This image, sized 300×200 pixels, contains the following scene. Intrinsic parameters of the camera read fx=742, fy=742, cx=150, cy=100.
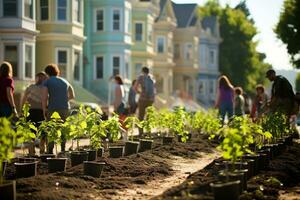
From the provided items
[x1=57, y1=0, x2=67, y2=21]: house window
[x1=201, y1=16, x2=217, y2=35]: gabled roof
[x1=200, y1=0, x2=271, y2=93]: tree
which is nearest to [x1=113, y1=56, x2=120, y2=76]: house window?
[x1=57, y1=0, x2=67, y2=21]: house window

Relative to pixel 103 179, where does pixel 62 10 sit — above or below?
above

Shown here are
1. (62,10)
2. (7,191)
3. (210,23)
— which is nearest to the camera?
(7,191)

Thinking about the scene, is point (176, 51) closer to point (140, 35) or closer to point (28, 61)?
point (140, 35)

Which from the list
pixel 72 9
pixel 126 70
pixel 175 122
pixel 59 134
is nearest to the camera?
pixel 59 134

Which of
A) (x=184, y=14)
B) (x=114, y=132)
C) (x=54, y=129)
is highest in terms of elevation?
(x=184, y=14)

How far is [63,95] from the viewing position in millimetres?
15406

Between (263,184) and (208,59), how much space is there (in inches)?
2711

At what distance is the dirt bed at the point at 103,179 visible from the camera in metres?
9.30

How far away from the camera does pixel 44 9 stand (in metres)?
38.6

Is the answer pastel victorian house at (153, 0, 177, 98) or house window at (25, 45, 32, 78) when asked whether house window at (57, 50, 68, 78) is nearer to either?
house window at (25, 45, 32, 78)

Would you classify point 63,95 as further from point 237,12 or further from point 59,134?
point 237,12

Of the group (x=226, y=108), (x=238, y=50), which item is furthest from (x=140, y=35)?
(x=226, y=108)

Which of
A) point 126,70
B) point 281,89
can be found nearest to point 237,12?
point 126,70

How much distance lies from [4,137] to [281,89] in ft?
37.4
